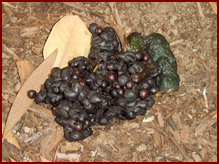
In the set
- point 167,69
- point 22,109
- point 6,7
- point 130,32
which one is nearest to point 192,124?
point 167,69

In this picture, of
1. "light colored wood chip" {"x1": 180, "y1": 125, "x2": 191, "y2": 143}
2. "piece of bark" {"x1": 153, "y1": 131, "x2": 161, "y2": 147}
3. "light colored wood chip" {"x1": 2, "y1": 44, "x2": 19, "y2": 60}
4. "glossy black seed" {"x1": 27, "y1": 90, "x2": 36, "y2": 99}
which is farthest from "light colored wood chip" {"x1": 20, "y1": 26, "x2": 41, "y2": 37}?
"light colored wood chip" {"x1": 180, "y1": 125, "x2": 191, "y2": 143}

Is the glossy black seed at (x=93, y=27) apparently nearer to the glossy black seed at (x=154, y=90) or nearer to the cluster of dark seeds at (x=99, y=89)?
the cluster of dark seeds at (x=99, y=89)

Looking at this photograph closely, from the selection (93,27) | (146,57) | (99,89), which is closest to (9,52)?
(93,27)

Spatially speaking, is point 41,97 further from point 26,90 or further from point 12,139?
point 12,139

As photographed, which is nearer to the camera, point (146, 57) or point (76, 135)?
point (76, 135)

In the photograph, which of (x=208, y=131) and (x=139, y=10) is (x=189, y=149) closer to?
(x=208, y=131)
